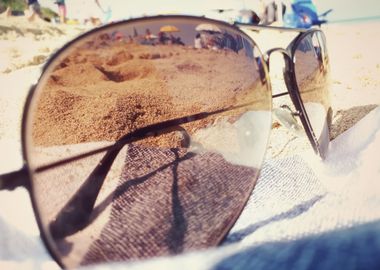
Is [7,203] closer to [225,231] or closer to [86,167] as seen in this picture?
[86,167]

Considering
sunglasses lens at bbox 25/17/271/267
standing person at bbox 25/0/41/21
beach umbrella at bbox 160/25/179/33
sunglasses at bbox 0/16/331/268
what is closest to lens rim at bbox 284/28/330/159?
sunglasses at bbox 0/16/331/268

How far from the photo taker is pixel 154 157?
1.30 feet

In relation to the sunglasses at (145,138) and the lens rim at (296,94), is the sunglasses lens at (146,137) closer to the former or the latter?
the sunglasses at (145,138)

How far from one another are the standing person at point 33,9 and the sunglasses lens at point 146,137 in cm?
20

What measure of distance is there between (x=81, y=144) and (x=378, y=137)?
0.40 meters

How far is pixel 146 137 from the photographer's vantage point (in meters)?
0.41

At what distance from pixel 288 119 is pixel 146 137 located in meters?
0.24

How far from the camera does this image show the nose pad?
1.67 feet

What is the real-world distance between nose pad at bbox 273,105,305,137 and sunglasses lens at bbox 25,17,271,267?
4.2 inches

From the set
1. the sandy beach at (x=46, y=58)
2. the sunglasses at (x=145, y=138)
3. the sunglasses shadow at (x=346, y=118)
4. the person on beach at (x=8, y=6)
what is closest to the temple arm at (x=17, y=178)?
the sunglasses at (x=145, y=138)

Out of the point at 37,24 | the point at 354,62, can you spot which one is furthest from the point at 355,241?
the point at 354,62

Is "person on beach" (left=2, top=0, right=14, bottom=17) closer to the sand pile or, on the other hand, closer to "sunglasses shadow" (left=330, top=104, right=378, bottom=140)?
the sand pile

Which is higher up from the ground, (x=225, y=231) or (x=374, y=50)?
(x=374, y=50)

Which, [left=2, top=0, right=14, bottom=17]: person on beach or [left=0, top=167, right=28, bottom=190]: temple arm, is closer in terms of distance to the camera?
[left=0, top=167, right=28, bottom=190]: temple arm
